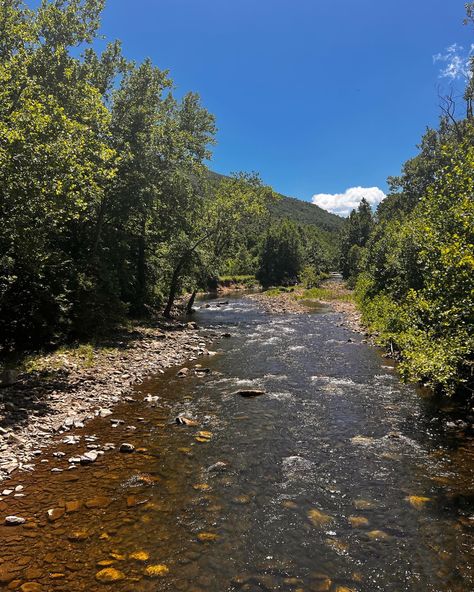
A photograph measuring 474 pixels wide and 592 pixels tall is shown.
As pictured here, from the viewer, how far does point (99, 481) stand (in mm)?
9484

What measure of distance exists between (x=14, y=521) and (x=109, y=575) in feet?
8.36

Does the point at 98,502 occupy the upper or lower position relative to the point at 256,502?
upper

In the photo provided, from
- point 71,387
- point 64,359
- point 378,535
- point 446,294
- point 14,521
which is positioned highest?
point 446,294

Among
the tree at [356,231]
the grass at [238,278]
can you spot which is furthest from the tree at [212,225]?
the tree at [356,231]

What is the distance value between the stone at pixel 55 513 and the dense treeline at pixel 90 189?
9.33 metres

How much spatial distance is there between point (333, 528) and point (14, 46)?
2685 cm

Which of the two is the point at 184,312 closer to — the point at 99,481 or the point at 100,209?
the point at 100,209

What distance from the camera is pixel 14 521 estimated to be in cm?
784

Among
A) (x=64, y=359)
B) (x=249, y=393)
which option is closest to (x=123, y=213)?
(x=64, y=359)

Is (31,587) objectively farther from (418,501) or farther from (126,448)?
(418,501)

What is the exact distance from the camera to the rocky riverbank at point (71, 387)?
11.1 m

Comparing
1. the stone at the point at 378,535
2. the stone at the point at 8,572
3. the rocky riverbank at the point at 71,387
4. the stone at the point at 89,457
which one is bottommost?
the stone at the point at 378,535

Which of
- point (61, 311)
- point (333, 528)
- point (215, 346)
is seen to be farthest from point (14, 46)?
point (333, 528)

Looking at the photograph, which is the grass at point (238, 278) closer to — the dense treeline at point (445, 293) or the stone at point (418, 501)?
the dense treeline at point (445, 293)
